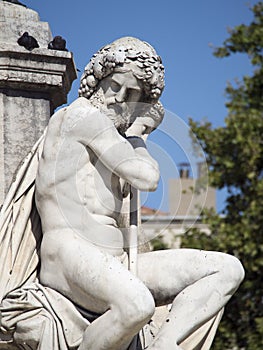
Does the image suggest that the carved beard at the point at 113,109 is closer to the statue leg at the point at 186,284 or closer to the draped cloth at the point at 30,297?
the draped cloth at the point at 30,297

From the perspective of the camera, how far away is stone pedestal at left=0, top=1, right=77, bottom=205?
30.0 ft

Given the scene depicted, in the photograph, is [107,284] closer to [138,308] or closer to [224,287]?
[138,308]

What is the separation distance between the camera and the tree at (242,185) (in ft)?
70.5

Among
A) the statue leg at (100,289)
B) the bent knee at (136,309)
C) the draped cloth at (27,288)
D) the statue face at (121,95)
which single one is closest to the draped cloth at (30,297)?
the draped cloth at (27,288)

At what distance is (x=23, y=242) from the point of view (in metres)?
8.24

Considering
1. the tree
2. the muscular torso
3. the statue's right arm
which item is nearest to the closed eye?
the statue's right arm

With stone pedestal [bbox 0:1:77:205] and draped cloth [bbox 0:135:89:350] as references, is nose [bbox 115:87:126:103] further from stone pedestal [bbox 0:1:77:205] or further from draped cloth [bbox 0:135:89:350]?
stone pedestal [bbox 0:1:77:205]

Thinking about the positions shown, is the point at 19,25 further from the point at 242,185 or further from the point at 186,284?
the point at 242,185

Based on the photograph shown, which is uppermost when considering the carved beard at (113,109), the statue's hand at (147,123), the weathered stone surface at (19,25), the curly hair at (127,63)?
the weathered stone surface at (19,25)

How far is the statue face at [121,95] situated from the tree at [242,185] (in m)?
12.8

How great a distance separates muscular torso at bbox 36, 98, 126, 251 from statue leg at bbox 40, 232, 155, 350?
11cm

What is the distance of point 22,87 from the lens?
9258 mm

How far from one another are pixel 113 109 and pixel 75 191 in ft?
2.06

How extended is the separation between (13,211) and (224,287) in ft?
Result: 4.57
